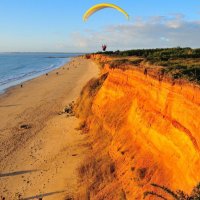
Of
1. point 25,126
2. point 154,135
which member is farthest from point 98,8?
point 154,135

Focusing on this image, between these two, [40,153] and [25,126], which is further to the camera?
[25,126]

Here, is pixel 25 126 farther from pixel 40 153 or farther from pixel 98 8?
pixel 98 8

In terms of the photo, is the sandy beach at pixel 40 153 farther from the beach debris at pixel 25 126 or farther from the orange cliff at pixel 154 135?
the orange cliff at pixel 154 135

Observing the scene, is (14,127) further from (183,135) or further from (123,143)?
(183,135)

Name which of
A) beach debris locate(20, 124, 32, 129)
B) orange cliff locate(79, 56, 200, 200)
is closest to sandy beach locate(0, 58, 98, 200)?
beach debris locate(20, 124, 32, 129)

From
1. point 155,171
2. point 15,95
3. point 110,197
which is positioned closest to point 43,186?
point 110,197

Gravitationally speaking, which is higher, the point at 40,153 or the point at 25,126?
the point at 40,153

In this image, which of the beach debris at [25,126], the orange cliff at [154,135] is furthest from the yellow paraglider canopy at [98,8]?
the beach debris at [25,126]

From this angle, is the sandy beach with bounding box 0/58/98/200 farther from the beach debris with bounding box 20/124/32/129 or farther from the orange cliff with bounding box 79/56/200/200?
the orange cliff with bounding box 79/56/200/200
